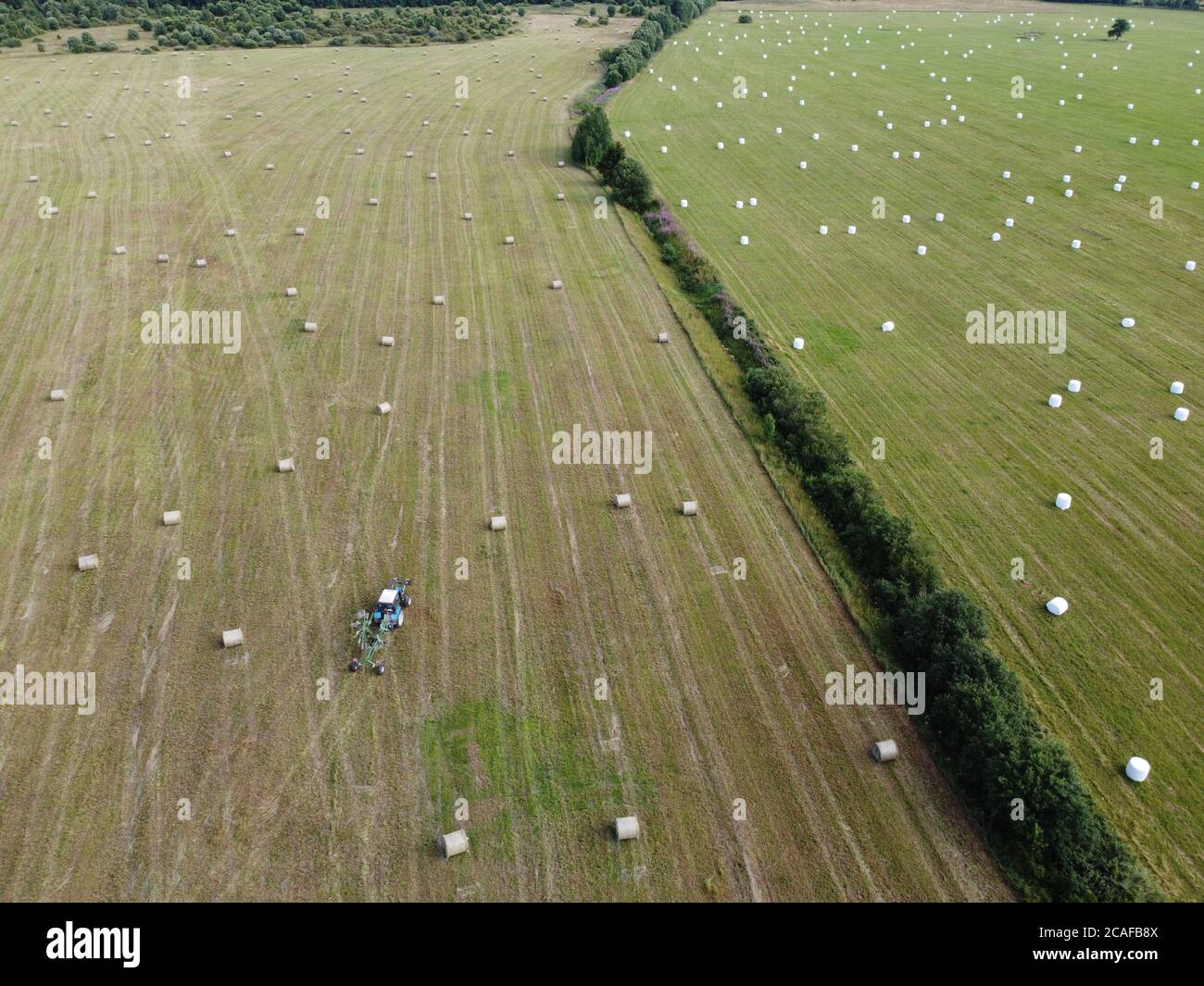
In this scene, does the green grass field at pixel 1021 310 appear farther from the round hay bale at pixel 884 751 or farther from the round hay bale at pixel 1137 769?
the round hay bale at pixel 884 751

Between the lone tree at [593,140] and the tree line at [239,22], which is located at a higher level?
the tree line at [239,22]

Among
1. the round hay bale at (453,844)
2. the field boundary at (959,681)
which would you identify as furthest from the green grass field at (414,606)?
the field boundary at (959,681)

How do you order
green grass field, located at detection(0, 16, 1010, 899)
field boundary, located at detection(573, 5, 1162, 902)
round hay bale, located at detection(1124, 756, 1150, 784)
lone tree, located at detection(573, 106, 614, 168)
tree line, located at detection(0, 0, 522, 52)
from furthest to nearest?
1. tree line, located at detection(0, 0, 522, 52)
2. lone tree, located at detection(573, 106, 614, 168)
3. round hay bale, located at detection(1124, 756, 1150, 784)
4. green grass field, located at detection(0, 16, 1010, 899)
5. field boundary, located at detection(573, 5, 1162, 902)

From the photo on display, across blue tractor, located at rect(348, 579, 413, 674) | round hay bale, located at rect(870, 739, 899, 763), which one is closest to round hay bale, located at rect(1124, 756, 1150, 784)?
round hay bale, located at rect(870, 739, 899, 763)

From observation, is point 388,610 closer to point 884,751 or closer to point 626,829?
point 626,829

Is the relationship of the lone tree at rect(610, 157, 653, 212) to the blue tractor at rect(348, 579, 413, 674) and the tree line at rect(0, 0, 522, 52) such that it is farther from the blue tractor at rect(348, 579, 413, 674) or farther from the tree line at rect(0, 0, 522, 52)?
the tree line at rect(0, 0, 522, 52)

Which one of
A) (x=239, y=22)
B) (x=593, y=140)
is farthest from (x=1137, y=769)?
(x=239, y=22)
